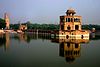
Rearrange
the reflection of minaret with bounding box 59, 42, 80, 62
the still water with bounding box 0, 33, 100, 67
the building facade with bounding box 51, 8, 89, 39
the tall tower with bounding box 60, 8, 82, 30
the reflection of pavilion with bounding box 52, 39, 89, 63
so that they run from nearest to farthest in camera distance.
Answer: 1. the still water with bounding box 0, 33, 100, 67
2. the reflection of minaret with bounding box 59, 42, 80, 62
3. the reflection of pavilion with bounding box 52, 39, 89, 63
4. the building facade with bounding box 51, 8, 89, 39
5. the tall tower with bounding box 60, 8, 82, 30

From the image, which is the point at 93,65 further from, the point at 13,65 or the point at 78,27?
the point at 78,27

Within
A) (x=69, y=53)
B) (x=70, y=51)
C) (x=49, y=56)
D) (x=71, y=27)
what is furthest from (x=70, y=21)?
(x=49, y=56)

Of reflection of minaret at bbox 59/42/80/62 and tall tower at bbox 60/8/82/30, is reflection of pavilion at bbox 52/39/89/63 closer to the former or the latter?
reflection of minaret at bbox 59/42/80/62

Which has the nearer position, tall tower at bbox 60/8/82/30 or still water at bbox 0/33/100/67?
still water at bbox 0/33/100/67

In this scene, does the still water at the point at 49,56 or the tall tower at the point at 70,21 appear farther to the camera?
the tall tower at the point at 70,21

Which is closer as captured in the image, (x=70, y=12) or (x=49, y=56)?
(x=49, y=56)

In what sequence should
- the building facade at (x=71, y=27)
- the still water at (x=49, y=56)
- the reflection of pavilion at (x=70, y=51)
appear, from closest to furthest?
1. the still water at (x=49, y=56)
2. the reflection of pavilion at (x=70, y=51)
3. the building facade at (x=71, y=27)

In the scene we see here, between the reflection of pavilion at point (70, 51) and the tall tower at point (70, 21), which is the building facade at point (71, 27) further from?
the reflection of pavilion at point (70, 51)

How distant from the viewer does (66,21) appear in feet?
178

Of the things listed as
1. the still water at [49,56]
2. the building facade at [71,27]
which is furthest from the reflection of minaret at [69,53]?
the building facade at [71,27]

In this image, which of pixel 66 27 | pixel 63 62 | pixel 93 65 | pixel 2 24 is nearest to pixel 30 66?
pixel 63 62

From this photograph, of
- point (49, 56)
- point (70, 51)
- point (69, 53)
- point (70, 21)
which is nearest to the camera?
point (49, 56)

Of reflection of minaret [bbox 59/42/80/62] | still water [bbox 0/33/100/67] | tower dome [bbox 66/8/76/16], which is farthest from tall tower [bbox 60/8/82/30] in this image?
reflection of minaret [bbox 59/42/80/62]

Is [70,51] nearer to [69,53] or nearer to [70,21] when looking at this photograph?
[69,53]
